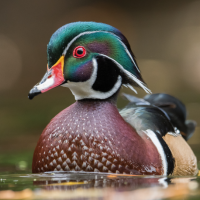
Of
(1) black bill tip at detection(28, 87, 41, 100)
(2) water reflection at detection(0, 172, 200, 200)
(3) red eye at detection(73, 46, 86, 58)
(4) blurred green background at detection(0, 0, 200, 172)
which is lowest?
(2) water reflection at detection(0, 172, 200, 200)

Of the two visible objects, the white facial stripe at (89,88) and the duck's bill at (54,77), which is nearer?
the duck's bill at (54,77)

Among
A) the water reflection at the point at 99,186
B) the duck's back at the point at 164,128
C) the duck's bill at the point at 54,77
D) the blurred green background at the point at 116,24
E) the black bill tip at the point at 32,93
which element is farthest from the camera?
the blurred green background at the point at 116,24

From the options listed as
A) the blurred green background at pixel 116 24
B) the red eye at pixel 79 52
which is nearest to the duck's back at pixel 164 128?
the red eye at pixel 79 52

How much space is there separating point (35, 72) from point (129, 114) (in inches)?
339

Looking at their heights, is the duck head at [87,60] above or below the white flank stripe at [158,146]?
above

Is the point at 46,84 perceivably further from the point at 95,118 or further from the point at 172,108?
the point at 172,108

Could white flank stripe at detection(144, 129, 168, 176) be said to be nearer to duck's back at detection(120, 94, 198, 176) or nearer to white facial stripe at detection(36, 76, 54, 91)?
duck's back at detection(120, 94, 198, 176)

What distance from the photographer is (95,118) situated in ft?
9.70

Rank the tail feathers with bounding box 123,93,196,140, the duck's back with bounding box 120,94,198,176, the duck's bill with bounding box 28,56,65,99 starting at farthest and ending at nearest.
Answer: the tail feathers with bounding box 123,93,196,140 → the duck's back with bounding box 120,94,198,176 → the duck's bill with bounding box 28,56,65,99

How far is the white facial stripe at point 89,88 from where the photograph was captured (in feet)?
9.74

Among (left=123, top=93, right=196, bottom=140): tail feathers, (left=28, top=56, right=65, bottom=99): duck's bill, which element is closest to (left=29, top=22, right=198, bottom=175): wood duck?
(left=28, top=56, right=65, bottom=99): duck's bill

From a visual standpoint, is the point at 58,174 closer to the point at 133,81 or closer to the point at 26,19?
the point at 133,81

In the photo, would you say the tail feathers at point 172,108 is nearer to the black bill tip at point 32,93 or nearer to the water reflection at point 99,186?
the water reflection at point 99,186

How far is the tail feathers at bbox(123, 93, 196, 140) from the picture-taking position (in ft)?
13.3
